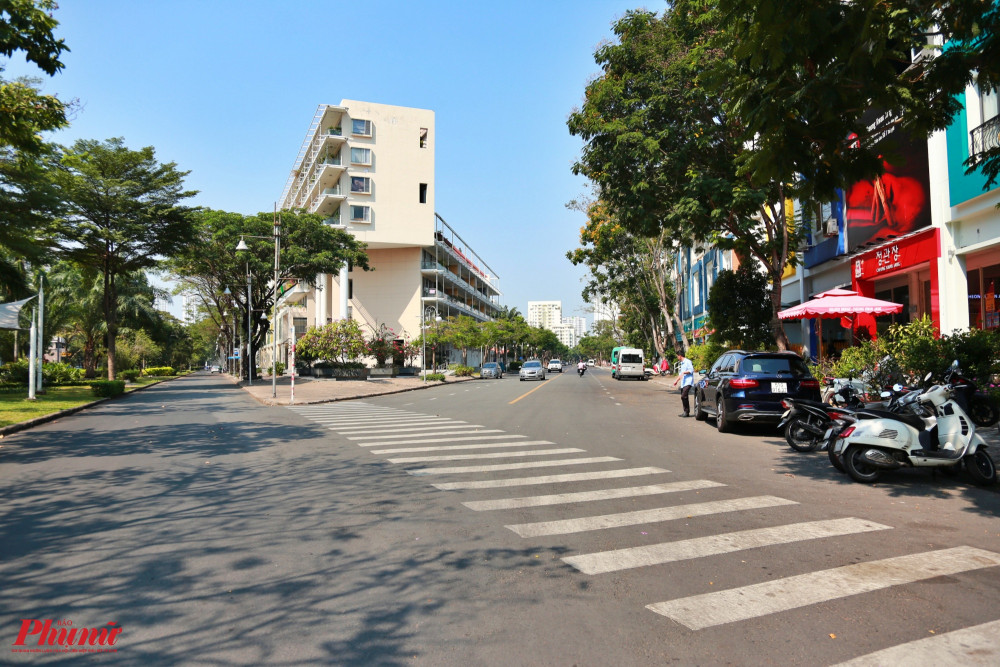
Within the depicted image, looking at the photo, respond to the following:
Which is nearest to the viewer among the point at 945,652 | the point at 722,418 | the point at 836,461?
the point at 945,652

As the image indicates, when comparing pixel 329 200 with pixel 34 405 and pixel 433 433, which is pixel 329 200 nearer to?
pixel 34 405

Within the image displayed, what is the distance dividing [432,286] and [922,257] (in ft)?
182

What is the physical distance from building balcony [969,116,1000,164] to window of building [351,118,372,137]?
50229 millimetres

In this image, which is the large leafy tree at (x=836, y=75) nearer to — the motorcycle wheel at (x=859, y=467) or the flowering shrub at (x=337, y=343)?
the motorcycle wheel at (x=859, y=467)

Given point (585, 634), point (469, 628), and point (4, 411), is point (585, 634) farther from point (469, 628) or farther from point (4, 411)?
point (4, 411)

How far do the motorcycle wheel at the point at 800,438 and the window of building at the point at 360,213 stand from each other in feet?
167

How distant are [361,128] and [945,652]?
5938 centimetres

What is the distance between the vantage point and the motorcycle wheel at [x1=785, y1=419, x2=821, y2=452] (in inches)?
412

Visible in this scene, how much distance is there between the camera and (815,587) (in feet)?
14.0

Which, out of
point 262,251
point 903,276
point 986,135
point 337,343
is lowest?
point 337,343

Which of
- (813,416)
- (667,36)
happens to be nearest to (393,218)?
(667,36)

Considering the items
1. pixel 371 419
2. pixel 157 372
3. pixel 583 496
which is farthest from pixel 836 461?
pixel 157 372

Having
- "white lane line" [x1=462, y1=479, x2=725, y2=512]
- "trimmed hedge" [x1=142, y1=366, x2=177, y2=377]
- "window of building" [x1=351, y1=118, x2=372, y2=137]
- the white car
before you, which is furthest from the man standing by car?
"trimmed hedge" [x1=142, y1=366, x2=177, y2=377]

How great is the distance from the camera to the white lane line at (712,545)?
15.8 feet
